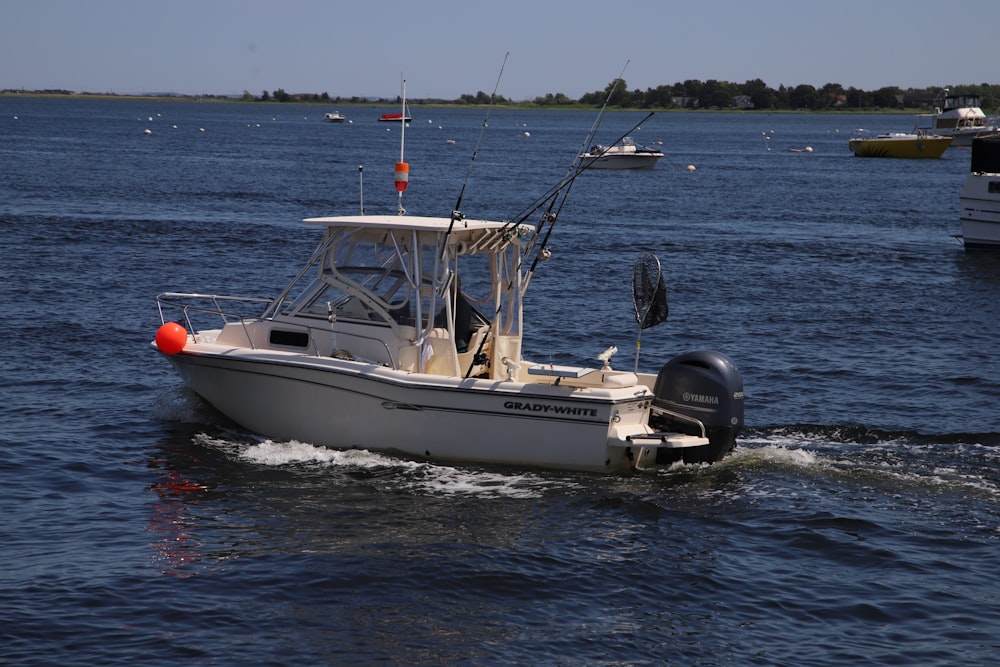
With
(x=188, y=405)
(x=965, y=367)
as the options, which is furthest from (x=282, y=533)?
(x=965, y=367)

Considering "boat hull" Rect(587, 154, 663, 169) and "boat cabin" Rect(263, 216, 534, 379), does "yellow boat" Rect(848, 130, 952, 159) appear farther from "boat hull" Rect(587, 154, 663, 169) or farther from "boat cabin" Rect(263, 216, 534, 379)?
"boat cabin" Rect(263, 216, 534, 379)

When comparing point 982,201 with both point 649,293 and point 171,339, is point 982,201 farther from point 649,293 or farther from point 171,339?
point 171,339

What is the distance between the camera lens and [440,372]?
505 inches

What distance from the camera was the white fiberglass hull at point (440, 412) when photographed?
39.0 feet

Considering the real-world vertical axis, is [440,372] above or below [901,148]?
below

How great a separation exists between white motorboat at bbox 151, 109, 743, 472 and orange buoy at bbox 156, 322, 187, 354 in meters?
0.02

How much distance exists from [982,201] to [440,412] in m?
26.0

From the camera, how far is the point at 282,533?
1084 cm

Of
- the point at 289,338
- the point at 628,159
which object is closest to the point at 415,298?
the point at 289,338

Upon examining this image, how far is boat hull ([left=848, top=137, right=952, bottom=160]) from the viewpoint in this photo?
87375 millimetres

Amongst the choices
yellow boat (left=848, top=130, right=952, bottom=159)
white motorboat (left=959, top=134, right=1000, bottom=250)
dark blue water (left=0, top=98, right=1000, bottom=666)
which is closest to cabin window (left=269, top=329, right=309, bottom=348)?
dark blue water (left=0, top=98, right=1000, bottom=666)

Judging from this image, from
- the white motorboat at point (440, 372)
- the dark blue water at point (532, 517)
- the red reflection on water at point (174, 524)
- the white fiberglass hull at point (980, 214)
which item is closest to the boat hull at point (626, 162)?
the white fiberglass hull at point (980, 214)

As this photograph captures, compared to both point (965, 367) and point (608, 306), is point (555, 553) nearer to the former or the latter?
point (965, 367)

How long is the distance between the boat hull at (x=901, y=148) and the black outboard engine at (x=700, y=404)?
269ft
